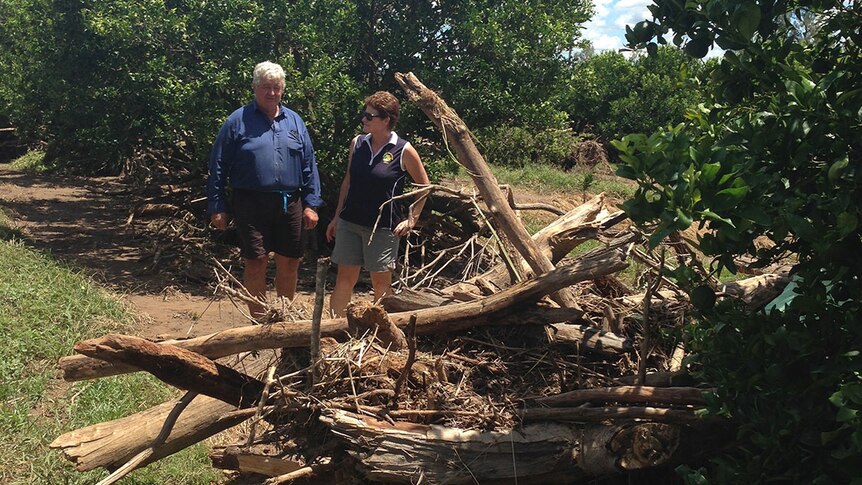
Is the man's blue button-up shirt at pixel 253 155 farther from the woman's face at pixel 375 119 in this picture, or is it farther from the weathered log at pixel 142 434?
the weathered log at pixel 142 434

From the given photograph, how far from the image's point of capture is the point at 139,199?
10.2 metres

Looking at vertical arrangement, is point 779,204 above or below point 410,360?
above

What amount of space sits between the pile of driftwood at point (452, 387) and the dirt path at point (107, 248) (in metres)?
0.72

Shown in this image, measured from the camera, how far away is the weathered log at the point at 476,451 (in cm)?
354

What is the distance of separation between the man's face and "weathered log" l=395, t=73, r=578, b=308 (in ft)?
3.53

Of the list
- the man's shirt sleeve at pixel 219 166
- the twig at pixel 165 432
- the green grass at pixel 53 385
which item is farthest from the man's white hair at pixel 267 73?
the twig at pixel 165 432

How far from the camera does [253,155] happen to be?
18.8 feet

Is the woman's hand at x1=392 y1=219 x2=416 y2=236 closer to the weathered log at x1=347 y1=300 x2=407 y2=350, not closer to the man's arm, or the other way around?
the man's arm

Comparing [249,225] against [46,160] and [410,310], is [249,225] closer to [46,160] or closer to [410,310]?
[410,310]

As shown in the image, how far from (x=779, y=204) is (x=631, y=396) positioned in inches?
52.5

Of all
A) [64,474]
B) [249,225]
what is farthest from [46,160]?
[64,474]

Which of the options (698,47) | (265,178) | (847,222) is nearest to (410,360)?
(698,47)

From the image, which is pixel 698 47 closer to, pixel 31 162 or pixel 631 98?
pixel 631 98

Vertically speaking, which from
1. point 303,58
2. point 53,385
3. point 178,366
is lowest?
point 53,385
